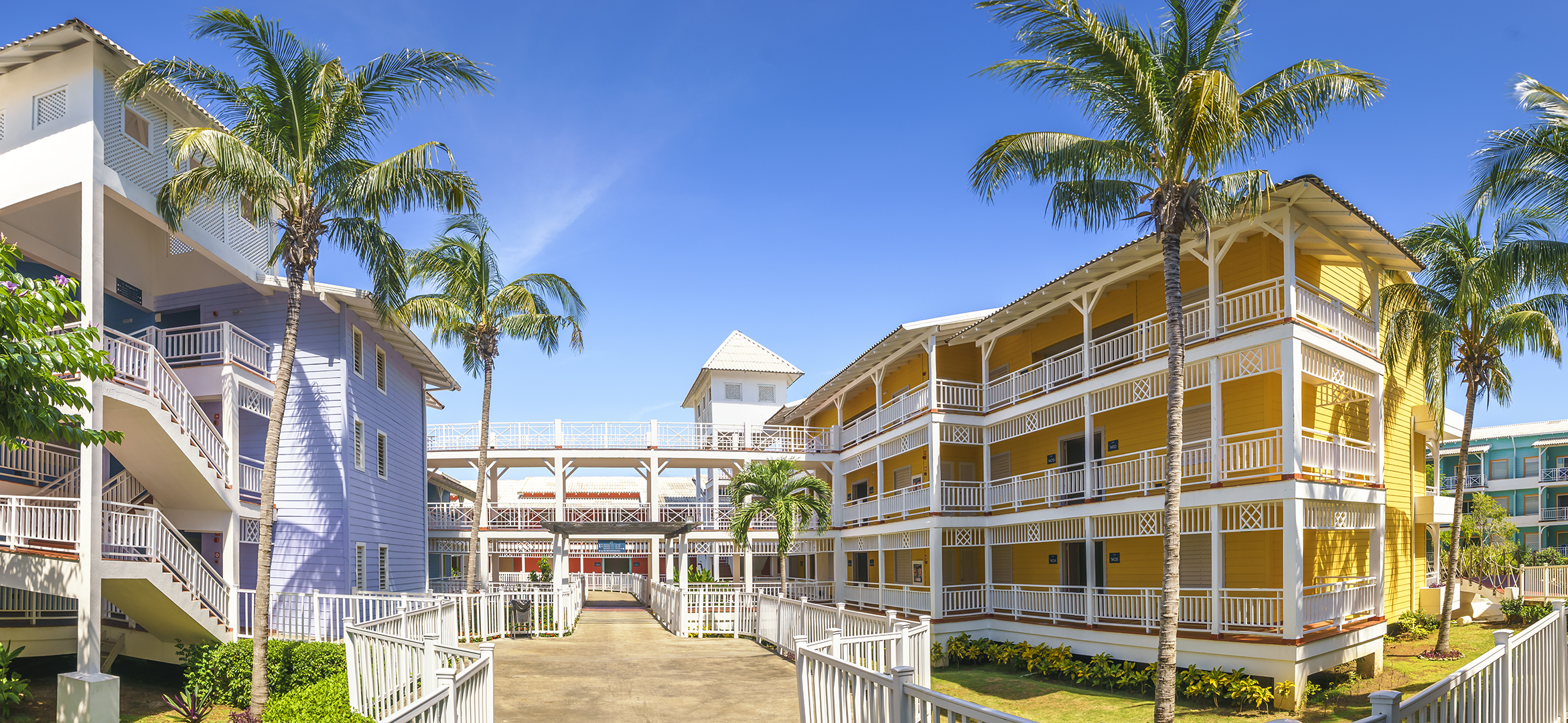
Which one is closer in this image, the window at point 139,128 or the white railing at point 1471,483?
the window at point 139,128

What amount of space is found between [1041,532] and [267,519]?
52.5ft

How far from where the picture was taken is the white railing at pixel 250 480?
65.5 feet

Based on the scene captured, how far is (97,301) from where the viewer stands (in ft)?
49.1

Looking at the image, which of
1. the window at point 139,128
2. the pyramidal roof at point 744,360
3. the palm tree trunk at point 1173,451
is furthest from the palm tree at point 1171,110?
the pyramidal roof at point 744,360

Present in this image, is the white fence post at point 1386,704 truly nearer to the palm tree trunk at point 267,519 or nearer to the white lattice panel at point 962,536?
the palm tree trunk at point 267,519

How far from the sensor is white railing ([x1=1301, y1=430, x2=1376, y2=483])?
17000 millimetres

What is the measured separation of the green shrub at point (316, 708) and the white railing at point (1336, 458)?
1485 centimetres

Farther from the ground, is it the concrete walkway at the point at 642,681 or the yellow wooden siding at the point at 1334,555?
the yellow wooden siding at the point at 1334,555

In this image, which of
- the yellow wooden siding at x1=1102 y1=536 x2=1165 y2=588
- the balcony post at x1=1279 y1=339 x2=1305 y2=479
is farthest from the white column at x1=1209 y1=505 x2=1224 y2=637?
the yellow wooden siding at x1=1102 y1=536 x2=1165 y2=588

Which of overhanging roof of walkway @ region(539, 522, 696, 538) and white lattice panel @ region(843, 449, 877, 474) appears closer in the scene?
overhanging roof of walkway @ region(539, 522, 696, 538)

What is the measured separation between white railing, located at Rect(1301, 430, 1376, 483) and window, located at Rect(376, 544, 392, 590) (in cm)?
2096

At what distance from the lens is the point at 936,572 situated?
2420 centimetres

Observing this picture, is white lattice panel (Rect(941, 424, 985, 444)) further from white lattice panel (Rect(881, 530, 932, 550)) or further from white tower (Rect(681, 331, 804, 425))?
white tower (Rect(681, 331, 804, 425))

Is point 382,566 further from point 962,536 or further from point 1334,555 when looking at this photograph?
point 1334,555
